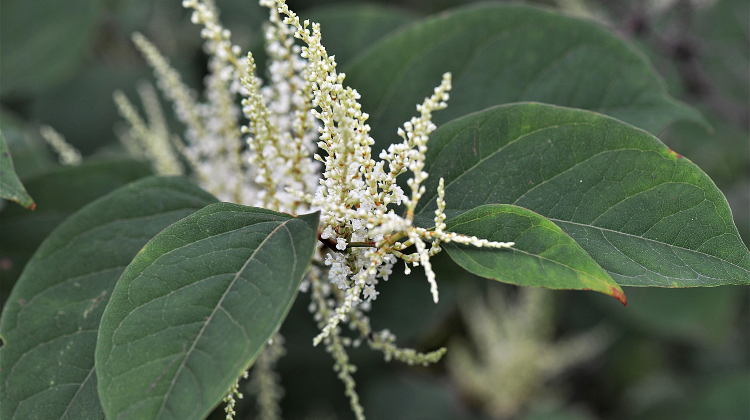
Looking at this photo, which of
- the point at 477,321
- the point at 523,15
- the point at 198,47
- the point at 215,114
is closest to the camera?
the point at 523,15

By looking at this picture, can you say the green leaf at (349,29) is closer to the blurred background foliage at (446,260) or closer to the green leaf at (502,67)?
the blurred background foliage at (446,260)

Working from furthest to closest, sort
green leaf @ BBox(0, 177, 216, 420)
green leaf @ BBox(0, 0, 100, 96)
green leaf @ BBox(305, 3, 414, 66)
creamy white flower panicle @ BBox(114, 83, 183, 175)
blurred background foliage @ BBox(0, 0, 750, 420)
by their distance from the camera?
green leaf @ BBox(0, 0, 100, 96)
blurred background foliage @ BBox(0, 0, 750, 420)
green leaf @ BBox(305, 3, 414, 66)
creamy white flower panicle @ BBox(114, 83, 183, 175)
green leaf @ BBox(0, 177, 216, 420)

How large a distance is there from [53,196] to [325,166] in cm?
68

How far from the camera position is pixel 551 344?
233cm

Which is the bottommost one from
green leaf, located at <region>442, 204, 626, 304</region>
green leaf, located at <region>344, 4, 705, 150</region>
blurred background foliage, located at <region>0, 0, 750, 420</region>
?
blurred background foliage, located at <region>0, 0, 750, 420</region>

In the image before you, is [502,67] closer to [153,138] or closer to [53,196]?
[153,138]

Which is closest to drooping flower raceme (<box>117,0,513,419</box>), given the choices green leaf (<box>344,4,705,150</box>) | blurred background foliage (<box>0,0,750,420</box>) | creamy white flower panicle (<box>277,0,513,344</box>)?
creamy white flower panicle (<box>277,0,513,344</box>)

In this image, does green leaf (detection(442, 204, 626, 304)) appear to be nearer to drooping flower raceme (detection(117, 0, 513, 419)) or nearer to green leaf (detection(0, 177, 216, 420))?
drooping flower raceme (detection(117, 0, 513, 419))

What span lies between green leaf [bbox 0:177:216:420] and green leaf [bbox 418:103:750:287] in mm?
492

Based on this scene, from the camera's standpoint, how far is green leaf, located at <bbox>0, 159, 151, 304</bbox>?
1217mm

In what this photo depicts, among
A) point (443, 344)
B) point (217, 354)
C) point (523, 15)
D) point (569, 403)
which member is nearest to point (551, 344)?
point (569, 403)

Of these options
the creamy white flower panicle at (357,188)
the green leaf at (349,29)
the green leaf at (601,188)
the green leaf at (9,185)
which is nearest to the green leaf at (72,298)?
the green leaf at (9,185)

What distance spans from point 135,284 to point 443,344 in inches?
73.9

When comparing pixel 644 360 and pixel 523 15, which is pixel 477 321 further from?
pixel 523 15
